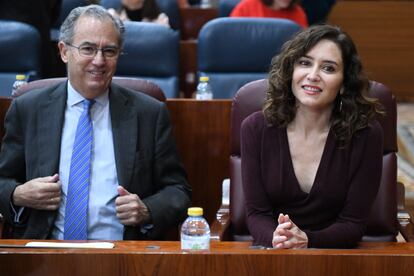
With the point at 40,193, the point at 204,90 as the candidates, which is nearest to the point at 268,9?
the point at 204,90

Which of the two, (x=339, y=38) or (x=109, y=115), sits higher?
(x=339, y=38)

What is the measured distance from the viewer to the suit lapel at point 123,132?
2.33 metres

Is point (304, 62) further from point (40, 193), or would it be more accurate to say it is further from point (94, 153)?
point (40, 193)

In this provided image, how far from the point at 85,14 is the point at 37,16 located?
186cm

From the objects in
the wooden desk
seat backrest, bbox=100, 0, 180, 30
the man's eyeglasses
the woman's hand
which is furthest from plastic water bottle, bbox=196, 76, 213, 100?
the wooden desk

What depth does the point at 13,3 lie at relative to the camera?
4098mm

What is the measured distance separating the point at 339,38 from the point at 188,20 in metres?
3.16

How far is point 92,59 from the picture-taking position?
2.36 m

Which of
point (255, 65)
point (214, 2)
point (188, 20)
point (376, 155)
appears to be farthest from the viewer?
point (214, 2)

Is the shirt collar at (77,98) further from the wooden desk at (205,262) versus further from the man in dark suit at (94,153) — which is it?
the wooden desk at (205,262)

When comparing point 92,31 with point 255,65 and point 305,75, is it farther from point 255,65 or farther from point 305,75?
point 255,65

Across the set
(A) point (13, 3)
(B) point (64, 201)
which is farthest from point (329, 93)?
(A) point (13, 3)

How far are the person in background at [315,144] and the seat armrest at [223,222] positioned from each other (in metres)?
0.14

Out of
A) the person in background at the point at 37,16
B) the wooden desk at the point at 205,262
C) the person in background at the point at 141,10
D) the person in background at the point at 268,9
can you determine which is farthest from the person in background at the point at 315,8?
the wooden desk at the point at 205,262
